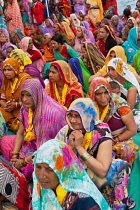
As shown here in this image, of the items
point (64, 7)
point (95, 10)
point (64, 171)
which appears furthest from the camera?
point (95, 10)

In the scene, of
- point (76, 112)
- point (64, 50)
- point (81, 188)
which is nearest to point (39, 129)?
point (76, 112)

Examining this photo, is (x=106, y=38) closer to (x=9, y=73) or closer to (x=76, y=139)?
(x=9, y=73)

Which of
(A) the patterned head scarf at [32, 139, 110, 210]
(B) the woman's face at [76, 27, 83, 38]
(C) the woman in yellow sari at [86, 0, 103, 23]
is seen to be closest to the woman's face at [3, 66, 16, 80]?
(A) the patterned head scarf at [32, 139, 110, 210]

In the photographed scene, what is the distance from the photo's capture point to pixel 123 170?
200 cm

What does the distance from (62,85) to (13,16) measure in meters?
4.01

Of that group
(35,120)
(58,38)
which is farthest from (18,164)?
(58,38)

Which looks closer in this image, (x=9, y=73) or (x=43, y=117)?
(x=43, y=117)

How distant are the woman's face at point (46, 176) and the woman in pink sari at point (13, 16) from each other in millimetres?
5561

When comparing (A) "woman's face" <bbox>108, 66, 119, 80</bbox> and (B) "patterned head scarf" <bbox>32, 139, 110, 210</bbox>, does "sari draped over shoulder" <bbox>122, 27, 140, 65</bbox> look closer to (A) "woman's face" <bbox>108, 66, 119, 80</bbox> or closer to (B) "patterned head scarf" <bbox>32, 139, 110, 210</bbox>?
(A) "woman's face" <bbox>108, 66, 119, 80</bbox>

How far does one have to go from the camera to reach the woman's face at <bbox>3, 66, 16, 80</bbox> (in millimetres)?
3369

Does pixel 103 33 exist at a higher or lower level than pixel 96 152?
higher

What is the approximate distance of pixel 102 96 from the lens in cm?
246

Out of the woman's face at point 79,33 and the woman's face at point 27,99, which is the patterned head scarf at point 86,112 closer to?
the woman's face at point 27,99

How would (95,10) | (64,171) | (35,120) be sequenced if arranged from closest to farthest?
(64,171)
(35,120)
(95,10)
